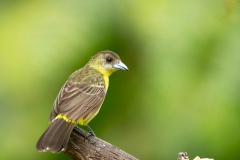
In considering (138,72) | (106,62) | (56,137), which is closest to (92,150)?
(56,137)

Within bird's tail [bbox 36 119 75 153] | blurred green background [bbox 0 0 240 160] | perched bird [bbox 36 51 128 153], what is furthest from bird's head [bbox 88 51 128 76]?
bird's tail [bbox 36 119 75 153]

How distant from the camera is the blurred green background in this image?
6379mm

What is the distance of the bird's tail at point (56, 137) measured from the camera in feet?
15.5

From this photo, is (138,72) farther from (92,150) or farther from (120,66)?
(92,150)

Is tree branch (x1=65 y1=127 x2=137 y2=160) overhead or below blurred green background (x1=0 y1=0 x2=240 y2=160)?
below

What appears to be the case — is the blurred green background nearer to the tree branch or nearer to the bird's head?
the bird's head

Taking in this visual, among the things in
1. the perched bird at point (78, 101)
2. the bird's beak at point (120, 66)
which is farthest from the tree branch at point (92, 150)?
the bird's beak at point (120, 66)

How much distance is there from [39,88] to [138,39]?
1.12 metres

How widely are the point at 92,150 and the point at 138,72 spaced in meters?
2.05

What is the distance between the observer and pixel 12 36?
6934mm

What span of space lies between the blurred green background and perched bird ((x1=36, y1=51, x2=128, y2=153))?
2.65ft

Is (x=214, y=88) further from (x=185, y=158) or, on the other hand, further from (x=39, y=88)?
(x=185, y=158)

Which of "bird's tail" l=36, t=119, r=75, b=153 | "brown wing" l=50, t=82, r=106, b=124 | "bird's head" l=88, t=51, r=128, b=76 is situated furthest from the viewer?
"bird's head" l=88, t=51, r=128, b=76

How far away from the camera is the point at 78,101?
17.3ft
